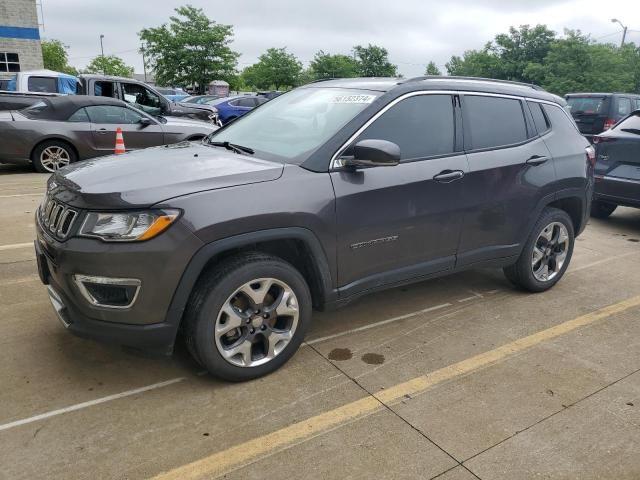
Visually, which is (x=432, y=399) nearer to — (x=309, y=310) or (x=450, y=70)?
(x=309, y=310)

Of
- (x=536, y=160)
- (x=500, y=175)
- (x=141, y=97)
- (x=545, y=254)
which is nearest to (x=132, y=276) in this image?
(x=500, y=175)

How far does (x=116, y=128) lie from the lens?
9.48 m

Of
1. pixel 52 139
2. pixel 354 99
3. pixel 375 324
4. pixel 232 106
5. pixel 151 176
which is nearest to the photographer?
pixel 151 176

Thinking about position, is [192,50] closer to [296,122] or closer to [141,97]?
[141,97]

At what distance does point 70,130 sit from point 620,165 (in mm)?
8417

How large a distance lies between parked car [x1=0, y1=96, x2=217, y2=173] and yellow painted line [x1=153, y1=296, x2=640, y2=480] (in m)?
7.93

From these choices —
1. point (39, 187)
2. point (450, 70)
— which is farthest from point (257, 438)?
point (450, 70)

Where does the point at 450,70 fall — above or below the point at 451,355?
above

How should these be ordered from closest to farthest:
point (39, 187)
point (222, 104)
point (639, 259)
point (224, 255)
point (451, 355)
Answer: point (224, 255)
point (451, 355)
point (639, 259)
point (39, 187)
point (222, 104)

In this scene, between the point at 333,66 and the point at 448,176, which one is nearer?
the point at 448,176

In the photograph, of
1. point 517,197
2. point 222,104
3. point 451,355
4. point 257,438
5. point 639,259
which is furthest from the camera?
point 222,104

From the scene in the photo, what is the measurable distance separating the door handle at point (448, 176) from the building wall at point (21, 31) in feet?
110

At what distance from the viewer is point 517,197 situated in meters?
4.14

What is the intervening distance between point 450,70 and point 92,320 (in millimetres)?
58056
